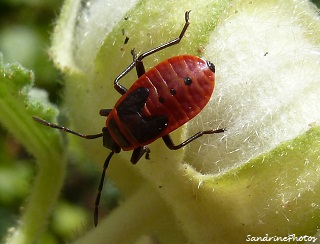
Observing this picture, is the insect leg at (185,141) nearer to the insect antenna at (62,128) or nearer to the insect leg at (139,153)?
the insect leg at (139,153)

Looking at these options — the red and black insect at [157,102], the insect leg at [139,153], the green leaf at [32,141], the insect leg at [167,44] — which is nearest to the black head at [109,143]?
the red and black insect at [157,102]

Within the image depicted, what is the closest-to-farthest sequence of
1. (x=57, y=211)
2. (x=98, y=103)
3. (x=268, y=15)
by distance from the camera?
(x=268, y=15)
(x=98, y=103)
(x=57, y=211)

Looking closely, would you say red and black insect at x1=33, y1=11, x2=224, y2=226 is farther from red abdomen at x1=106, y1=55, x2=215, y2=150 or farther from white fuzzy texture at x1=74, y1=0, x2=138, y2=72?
white fuzzy texture at x1=74, y1=0, x2=138, y2=72

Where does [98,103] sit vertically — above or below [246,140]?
above

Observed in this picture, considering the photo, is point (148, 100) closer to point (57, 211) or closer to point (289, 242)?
point (289, 242)

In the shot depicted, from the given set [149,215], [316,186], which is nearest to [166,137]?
Answer: [149,215]

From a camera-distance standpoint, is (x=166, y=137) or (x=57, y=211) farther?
(x=57, y=211)
